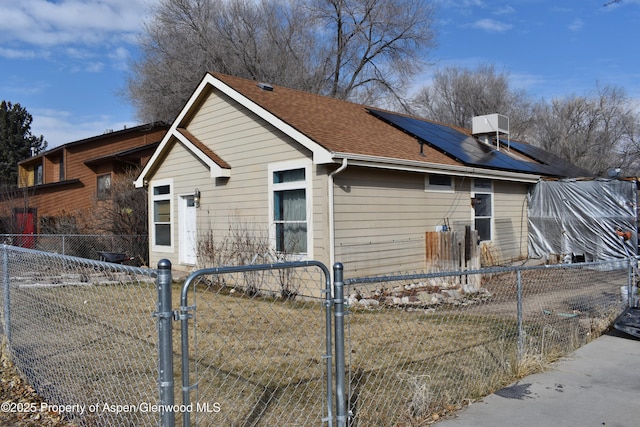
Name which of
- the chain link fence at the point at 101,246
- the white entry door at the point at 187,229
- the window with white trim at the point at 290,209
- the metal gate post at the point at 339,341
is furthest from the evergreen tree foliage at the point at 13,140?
the metal gate post at the point at 339,341

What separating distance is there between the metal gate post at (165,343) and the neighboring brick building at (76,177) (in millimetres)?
18956

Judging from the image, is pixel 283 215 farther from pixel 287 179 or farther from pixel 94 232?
pixel 94 232

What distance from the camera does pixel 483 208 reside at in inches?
508

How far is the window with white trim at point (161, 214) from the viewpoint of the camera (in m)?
13.4

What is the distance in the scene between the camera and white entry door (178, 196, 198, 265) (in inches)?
492

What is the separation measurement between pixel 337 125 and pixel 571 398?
7720 millimetres

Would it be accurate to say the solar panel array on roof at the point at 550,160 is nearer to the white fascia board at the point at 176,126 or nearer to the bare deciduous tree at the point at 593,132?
the white fascia board at the point at 176,126

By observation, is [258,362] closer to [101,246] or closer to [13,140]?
[101,246]

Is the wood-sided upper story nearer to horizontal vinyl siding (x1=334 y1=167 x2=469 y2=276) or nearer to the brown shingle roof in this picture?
the brown shingle roof

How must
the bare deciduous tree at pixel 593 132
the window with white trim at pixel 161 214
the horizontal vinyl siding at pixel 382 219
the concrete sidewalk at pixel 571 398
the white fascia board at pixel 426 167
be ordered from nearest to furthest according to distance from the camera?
the concrete sidewalk at pixel 571 398 → the white fascia board at pixel 426 167 → the horizontal vinyl siding at pixel 382 219 → the window with white trim at pixel 161 214 → the bare deciduous tree at pixel 593 132

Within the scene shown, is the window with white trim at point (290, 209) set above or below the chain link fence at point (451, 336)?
above

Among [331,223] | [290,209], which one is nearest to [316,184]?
[331,223]

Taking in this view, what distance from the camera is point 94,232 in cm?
1791

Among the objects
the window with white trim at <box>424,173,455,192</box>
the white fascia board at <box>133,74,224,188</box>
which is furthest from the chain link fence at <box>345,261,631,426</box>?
the white fascia board at <box>133,74,224,188</box>
